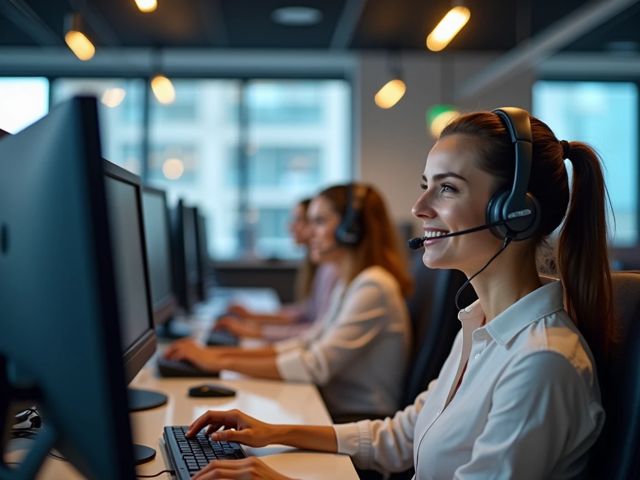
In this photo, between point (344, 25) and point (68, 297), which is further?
point (344, 25)

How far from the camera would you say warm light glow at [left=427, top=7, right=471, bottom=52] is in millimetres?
2809

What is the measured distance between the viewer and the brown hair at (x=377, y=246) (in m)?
2.52

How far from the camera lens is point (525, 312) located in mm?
1194

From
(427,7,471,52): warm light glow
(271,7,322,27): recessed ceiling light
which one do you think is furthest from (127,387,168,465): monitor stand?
(271,7,322,27): recessed ceiling light

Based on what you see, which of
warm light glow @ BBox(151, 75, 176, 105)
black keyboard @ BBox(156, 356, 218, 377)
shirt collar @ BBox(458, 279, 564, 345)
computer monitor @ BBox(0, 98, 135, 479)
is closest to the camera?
computer monitor @ BBox(0, 98, 135, 479)

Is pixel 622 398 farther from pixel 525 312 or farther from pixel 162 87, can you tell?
pixel 162 87

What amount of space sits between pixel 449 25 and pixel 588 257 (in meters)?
1.88

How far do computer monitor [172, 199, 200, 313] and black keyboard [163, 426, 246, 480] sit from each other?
152 cm

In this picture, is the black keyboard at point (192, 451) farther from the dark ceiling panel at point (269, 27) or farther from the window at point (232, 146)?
the window at point (232, 146)

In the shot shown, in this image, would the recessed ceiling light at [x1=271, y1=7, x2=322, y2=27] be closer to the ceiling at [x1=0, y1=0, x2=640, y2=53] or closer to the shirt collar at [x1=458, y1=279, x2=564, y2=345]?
the ceiling at [x1=0, y1=0, x2=640, y2=53]

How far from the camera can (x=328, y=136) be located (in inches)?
294

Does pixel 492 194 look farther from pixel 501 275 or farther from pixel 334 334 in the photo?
pixel 334 334

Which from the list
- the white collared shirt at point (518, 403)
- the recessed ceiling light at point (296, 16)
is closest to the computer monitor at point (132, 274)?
the white collared shirt at point (518, 403)

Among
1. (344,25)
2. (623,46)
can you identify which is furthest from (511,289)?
(623,46)
